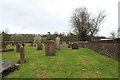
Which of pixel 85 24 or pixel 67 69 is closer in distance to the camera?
pixel 67 69

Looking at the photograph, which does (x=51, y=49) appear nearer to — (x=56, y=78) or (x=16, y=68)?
(x=16, y=68)

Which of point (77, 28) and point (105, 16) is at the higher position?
point (105, 16)

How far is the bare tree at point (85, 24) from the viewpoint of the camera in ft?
116

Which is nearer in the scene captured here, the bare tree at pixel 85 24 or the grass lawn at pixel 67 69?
the grass lawn at pixel 67 69

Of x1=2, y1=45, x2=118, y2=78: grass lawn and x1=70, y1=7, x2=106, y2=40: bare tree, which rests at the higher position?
x1=70, y1=7, x2=106, y2=40: bare tree

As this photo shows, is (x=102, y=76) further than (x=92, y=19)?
No

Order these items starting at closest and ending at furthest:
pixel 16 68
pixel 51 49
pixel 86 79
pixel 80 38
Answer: pixel 86 79, pixel 16 68, pixel 51 49, pixel 80 38

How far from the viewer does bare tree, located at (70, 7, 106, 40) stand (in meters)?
35.3

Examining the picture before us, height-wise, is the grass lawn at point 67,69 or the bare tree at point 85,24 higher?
the bare tree at point 85,24

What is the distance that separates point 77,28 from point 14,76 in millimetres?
32913

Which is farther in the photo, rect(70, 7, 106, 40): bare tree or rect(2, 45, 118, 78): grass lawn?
rect(70, 7, 106, 40): bare tree

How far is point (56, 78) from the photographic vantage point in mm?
5098

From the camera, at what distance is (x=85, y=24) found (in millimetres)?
35500

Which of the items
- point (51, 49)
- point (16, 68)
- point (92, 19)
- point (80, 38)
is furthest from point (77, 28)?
point (16, 68)
